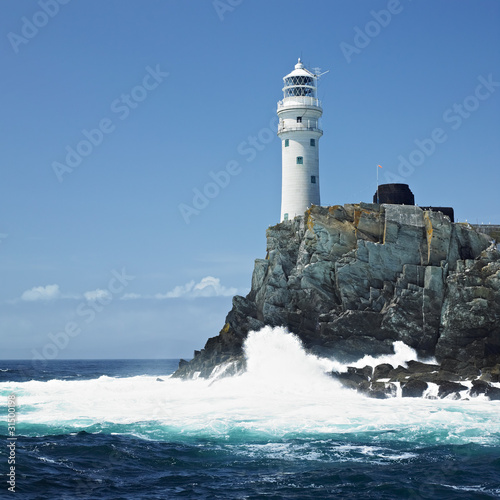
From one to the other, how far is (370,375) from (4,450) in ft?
72.5

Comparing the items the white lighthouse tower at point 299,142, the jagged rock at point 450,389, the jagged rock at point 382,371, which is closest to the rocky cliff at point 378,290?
the jagged rock at point 382,371

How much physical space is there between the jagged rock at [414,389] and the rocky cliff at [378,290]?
3.30m

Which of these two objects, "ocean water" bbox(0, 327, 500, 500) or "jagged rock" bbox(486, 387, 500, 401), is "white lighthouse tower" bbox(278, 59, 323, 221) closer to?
"ocean water" bbox(0, 327, 500, 500)

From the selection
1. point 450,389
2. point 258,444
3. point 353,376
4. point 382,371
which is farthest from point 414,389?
point 258,444

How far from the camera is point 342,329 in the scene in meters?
41.9

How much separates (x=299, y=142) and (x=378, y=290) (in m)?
15.3

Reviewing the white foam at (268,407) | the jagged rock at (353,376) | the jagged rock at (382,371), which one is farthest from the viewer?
the jagged rock at (382,371)

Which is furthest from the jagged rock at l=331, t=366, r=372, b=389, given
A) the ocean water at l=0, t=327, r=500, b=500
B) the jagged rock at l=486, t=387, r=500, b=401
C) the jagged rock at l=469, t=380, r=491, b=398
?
the jagged rock at l=486, t=387, r=500, b=401

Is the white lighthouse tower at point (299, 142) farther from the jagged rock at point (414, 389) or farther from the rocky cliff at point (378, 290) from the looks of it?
the jagged rock at point (414, 389)

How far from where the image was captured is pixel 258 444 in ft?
80.3

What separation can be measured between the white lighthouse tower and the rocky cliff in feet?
16.9

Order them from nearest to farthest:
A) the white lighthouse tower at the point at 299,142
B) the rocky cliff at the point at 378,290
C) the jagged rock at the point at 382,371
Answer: the jagged rock at the point at 382,371
the rocky cliff at the point at 378,290
the white lighthouse tower at the point at 299,142

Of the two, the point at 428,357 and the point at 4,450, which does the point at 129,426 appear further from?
the point at 428,357

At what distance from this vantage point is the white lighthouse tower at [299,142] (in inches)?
2008
